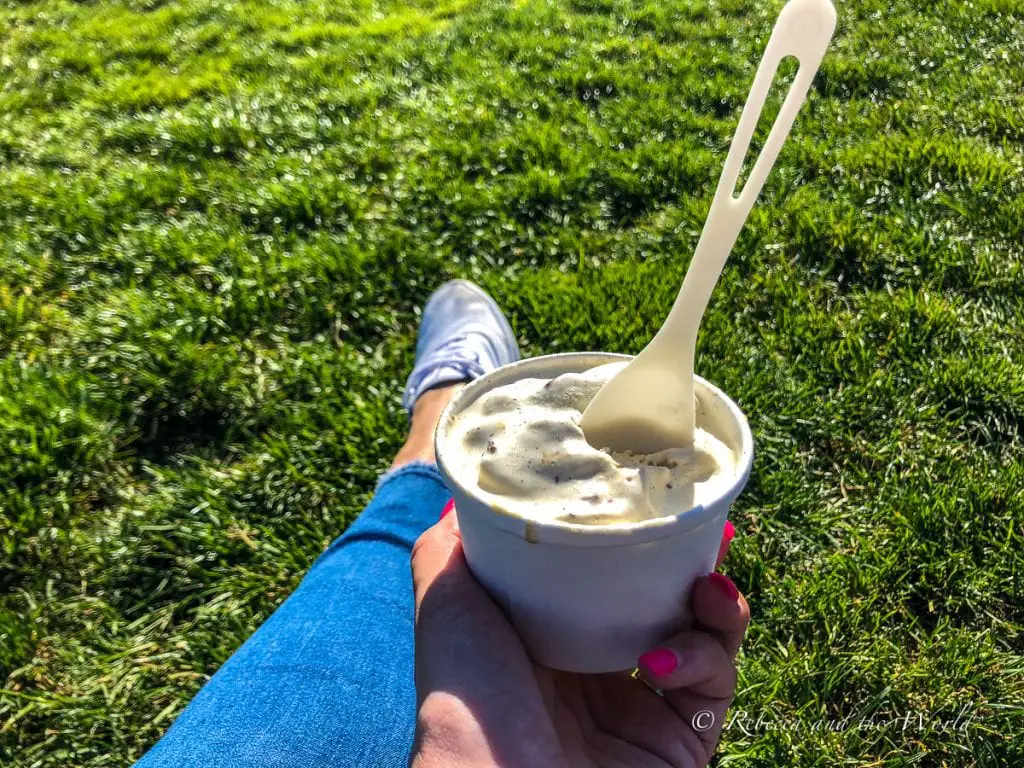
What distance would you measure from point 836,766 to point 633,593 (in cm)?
79

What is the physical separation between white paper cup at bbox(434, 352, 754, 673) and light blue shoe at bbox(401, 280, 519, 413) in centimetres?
106

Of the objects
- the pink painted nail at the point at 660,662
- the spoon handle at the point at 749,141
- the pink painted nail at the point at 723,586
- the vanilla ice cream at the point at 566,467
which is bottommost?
the pink painted nail at the point at 660,662

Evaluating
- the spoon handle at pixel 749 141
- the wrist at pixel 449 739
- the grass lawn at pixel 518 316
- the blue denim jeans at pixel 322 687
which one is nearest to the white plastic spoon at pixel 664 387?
the spoon handle at pixel 749 141

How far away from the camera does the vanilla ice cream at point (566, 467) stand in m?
0.92

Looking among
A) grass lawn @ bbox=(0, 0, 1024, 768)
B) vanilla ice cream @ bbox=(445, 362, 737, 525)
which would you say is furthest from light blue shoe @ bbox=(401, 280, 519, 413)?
vanilla ice cream @ bbox=(445, 362, 737, 525)

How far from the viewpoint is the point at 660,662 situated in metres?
1.02

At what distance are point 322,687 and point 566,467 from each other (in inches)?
24.5

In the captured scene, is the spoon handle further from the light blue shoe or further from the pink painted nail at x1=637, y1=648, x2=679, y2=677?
the light blue shoe

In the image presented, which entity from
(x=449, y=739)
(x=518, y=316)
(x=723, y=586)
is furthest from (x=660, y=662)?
(x=518, y=316)

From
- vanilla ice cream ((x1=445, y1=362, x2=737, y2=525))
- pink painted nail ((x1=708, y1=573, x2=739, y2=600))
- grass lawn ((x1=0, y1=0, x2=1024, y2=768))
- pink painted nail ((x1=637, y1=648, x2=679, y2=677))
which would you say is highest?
vanilla ice cream ((x1=445, y1=362, x2=737, y2=525))

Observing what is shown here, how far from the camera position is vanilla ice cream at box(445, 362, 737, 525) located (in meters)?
0.92

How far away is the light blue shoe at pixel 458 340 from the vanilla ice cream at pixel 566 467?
1.01 meters

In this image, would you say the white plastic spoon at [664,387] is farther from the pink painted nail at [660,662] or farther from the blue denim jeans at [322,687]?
the blue denim jeans at [322,687]

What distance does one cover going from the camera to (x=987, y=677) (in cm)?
153
